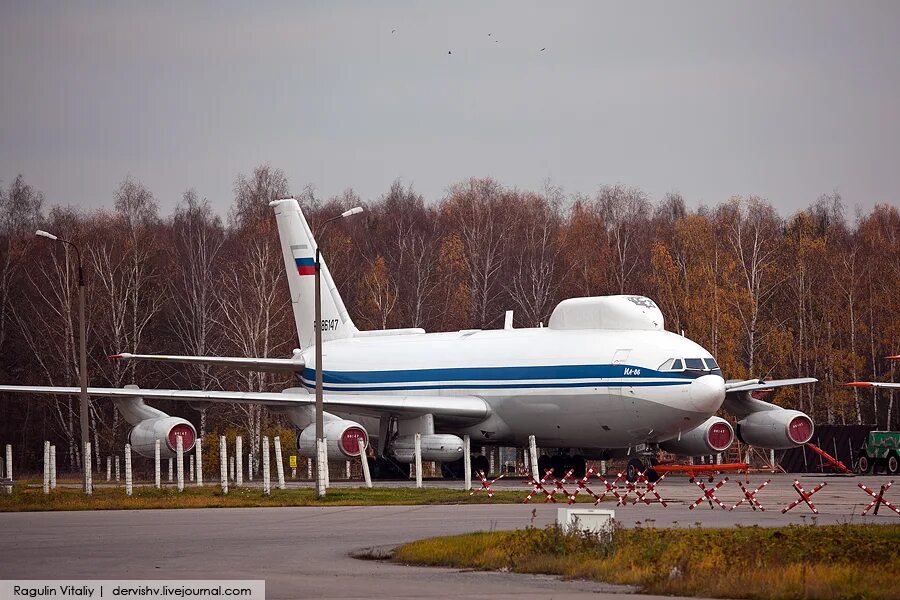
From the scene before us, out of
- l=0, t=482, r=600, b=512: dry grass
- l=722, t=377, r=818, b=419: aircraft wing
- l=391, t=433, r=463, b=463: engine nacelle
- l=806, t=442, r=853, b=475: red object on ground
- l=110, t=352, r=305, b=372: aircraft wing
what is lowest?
l=806, t=442, r=853, b=475: red object on ground

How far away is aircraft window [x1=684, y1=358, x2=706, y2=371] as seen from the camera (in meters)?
36.7

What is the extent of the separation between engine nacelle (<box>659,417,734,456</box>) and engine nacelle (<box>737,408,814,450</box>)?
463mm

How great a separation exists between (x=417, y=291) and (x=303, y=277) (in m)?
22.7

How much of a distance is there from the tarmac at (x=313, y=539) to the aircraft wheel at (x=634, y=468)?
516cm

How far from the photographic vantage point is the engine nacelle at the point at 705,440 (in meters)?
41.6

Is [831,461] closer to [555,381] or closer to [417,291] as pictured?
[555,381]

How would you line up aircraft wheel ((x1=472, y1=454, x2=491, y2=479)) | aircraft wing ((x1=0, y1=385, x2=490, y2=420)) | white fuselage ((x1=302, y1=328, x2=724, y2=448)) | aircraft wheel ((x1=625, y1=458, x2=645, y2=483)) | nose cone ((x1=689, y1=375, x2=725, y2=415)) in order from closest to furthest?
Answer: nose cone ((x1=689, y1=375, x2=725, y2=415)) → white fuselage ((x1=302, y1=328, x2=724, y2=448)) → aircraft wheel ((x1=625, y1=458, x2=645, y2=483)) → aircraft wing ((x1=0, y1=385, x2=490, y2=420)) → aircraft wheel ((x1=472, y1=454, x2=491, y2=479))

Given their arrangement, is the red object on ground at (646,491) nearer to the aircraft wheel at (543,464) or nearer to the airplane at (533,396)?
the airplane at (533,396)

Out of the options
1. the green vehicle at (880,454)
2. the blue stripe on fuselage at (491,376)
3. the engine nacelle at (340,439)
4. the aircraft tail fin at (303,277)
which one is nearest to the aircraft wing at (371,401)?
the blue stripe on fuselage at (491,376)

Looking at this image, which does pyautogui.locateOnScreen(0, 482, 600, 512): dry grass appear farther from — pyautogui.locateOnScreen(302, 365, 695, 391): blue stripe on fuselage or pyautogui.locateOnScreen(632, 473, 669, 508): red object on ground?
pyautogui.locateOnScreen(302, 365, 695, 391): blue stripe on fuselage

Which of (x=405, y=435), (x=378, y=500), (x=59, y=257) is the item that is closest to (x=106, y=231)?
(x=59, y=257)

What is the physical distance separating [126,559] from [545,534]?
4992mm

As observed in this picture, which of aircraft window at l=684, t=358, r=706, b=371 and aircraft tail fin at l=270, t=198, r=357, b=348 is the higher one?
aircraft tail fin at l=270, t=198, r=357, b=348

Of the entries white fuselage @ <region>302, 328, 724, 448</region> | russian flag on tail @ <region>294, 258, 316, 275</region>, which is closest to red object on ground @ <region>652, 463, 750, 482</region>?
white fuselage @ <region>302, 328, 724, 448</region>
